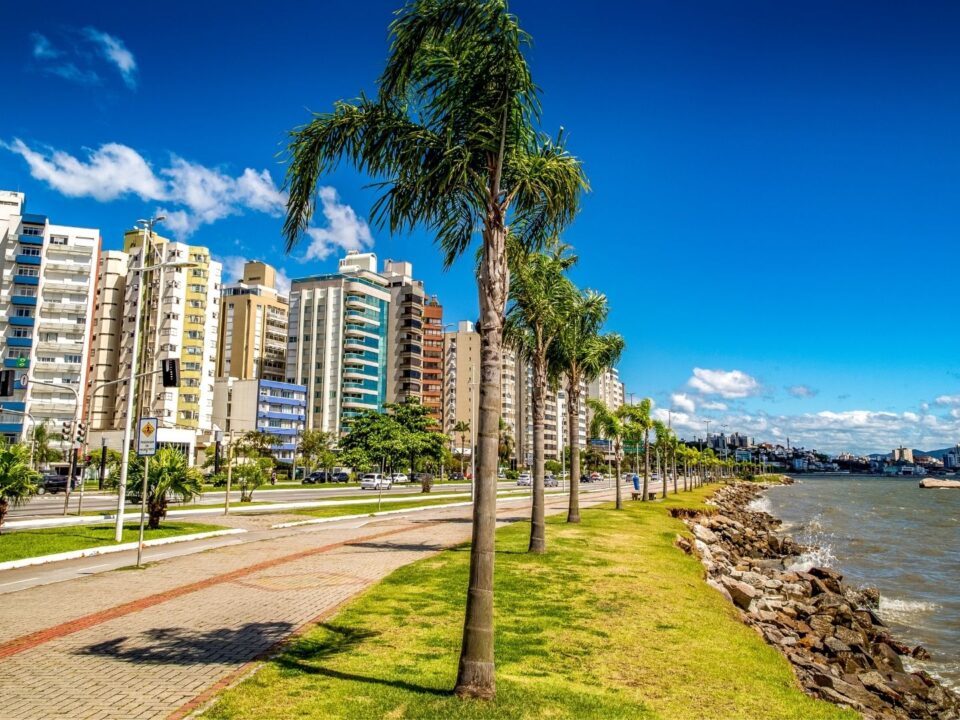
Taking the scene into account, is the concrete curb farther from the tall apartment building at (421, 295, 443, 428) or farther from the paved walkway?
the tall apartment building at (421, 295, 443, 428)

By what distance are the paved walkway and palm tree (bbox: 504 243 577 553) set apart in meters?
3.77

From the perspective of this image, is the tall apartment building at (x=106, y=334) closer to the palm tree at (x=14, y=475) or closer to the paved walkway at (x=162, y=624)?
the palm tree at (x=14, y=475)

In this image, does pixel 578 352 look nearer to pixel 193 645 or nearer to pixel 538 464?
pixel 538 464

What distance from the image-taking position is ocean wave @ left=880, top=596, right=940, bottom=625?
2369 cm

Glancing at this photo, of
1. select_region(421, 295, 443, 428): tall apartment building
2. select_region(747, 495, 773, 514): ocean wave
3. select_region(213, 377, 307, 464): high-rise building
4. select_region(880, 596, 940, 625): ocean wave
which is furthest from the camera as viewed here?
select_region(421, 295, 443, 428): tall apartment building

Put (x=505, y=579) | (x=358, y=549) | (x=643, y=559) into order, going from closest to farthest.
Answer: (x=505, y=579), (x=643, y=559), (x=358, y=549)

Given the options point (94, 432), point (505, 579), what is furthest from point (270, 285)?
point (505, 579)

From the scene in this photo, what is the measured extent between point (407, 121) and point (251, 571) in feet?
41.3

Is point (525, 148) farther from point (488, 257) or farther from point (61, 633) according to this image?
point (61, 633)

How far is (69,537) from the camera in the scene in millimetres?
22891

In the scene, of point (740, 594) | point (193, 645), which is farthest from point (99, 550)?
point (740, 594)

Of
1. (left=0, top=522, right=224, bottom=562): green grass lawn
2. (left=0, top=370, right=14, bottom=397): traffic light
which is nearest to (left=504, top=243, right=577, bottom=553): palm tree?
(left=0, top=522, right=224, bottom=562): green grass lawn

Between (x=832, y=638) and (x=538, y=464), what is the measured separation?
9.27 metres

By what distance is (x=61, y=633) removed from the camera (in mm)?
10891
